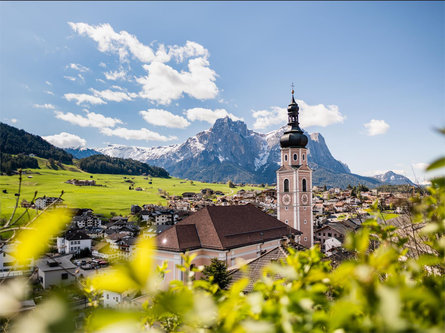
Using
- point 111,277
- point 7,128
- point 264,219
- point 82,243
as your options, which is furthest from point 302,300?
point 7,128

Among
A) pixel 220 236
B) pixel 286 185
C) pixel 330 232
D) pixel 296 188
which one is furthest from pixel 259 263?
pixel 330 232

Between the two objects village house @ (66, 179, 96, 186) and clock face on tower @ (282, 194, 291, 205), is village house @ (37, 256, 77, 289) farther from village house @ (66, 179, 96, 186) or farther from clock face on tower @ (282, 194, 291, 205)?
village house @ (66, 179, 96, 186)

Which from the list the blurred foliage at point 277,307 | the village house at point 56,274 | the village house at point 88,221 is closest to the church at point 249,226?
the village house at point 56,274

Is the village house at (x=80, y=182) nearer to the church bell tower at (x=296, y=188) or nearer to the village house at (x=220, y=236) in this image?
the church bell tower at (x=296, y=188)

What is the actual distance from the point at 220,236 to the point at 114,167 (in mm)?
152312

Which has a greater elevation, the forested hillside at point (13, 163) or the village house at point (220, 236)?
A: the forested hillside at point (13, 163)

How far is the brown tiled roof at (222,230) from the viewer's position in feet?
68.7

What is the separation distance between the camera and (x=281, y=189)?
35.0 meters

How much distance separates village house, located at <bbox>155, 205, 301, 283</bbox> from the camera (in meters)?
20.2

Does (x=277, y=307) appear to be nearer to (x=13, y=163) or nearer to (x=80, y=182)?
(x=80, y=182)

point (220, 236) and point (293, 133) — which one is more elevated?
point (293, 133)

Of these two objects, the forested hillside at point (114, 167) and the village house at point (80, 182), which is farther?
the forested hillside at point (114, 167)

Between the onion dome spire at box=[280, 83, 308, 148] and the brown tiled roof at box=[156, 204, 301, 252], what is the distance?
11599mm

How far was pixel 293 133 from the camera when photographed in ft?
117
